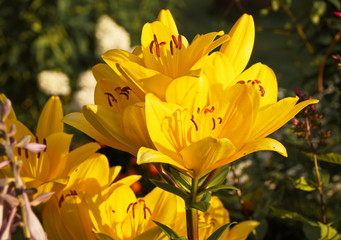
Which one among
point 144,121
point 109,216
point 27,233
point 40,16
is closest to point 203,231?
point 109,216

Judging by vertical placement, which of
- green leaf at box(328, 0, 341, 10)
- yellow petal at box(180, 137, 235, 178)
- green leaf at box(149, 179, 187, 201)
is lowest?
green leaf at box(328, 0, 341, 10)

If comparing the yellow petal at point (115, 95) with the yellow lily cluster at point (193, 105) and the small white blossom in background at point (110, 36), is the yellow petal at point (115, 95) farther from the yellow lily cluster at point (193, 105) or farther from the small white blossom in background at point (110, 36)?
the small white blossom in background at point (110, 36)

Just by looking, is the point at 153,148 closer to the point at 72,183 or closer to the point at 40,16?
the point at 72,183

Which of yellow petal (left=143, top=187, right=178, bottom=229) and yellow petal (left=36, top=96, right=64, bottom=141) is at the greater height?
yellow petal (left=36, top=96, right=64, bottom=141)

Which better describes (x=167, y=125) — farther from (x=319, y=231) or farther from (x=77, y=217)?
(x=319, y=231)

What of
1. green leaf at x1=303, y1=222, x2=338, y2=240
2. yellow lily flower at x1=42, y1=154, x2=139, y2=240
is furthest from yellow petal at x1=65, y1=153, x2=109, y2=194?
green leaf at x1=303, y1=222, x2=338, y2=240

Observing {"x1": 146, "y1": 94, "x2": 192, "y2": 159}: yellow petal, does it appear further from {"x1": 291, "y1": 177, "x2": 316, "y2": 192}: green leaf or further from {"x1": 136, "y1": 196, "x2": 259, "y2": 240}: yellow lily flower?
{"x1": 291, "y1": 177, "x2": 316, "y2": 192}: green leaf
